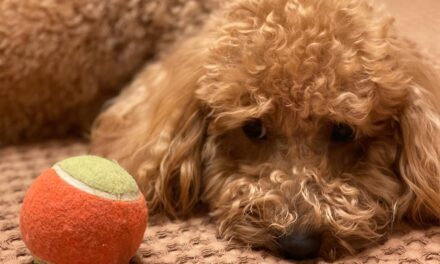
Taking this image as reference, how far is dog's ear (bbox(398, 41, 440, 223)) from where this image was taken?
1.25 m

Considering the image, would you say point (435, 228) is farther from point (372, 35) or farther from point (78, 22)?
point (78, 22)

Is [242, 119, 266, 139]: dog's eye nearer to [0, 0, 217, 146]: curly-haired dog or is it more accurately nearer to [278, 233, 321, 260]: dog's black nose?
[278, 233, 321, 260]: dog's black nose

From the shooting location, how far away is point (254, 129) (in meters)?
1.28

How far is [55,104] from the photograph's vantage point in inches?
69.1

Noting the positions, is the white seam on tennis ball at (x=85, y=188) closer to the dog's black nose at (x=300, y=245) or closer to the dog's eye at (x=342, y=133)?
the dog's black nose at (x=300, y=245)

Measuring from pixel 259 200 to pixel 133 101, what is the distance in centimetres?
48

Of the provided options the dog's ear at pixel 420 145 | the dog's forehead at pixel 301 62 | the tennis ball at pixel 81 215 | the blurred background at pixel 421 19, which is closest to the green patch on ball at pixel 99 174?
the tennis ball at pixel 81 215

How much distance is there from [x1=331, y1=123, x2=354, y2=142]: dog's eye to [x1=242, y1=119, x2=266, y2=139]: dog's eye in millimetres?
126

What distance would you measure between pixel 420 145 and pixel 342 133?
144 mm

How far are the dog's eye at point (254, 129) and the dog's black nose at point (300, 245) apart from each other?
23 centimetres

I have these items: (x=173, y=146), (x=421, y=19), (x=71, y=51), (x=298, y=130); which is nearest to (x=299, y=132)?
(x=298, y=130)

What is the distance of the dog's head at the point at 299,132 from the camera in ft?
3.88

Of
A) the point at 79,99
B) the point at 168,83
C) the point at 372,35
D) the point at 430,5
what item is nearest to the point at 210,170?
the point at 168,83

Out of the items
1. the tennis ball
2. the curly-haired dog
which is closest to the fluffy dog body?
the tennis ball
